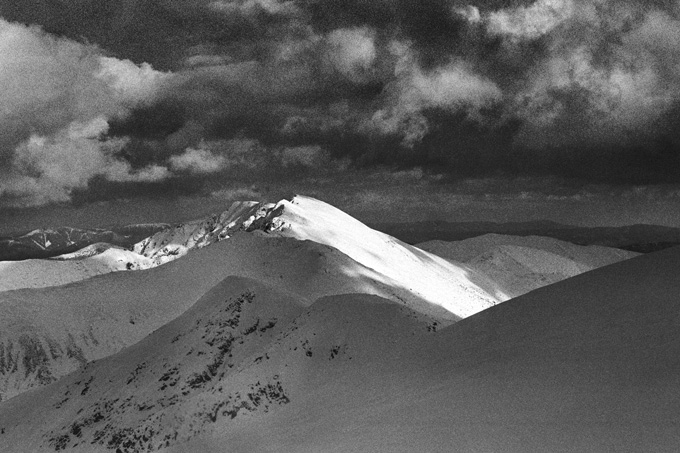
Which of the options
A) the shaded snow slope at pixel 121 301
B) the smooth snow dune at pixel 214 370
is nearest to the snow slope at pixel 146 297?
the shaded snow slope at pixel 121 301

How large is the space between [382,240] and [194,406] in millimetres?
139029

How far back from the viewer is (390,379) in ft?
129

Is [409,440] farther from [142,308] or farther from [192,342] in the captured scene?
[142,308]

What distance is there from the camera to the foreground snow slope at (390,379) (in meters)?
26.3

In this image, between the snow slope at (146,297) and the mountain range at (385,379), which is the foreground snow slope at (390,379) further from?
the snow slope at (146,297)

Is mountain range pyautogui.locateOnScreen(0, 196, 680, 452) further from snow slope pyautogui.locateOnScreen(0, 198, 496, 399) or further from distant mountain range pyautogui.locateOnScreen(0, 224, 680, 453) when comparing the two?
snow slope pyautogui.locateOnScreen(0, 198, 496, 399)

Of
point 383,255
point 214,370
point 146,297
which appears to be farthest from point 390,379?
point 383,255

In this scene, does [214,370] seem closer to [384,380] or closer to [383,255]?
[384,380]

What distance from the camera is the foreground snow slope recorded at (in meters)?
26.3

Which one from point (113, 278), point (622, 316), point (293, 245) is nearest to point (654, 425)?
point (622, 316)

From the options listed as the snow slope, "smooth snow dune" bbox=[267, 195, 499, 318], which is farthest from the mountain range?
"smooth snow dune" bbox=[267, 195, 499, 318]

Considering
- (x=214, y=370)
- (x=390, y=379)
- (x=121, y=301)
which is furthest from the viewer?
(x=121, y=301)

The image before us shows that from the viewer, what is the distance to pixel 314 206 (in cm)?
19675

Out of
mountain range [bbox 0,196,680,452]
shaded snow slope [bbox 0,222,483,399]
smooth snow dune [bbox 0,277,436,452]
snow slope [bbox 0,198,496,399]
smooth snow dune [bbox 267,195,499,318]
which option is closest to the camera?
mountain range [bbox 0,196,680,452]
